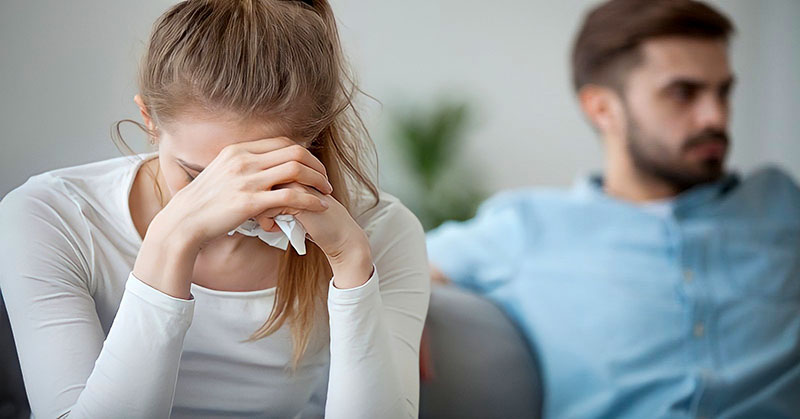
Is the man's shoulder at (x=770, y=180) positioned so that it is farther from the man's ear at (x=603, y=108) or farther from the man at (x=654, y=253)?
the man's ear at (x=603, y=108)

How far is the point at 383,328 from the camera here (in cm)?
80

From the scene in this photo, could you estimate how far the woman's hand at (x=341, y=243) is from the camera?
75cm

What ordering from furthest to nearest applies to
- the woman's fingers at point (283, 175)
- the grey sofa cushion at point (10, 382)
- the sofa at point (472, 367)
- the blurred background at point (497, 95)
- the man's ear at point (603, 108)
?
the blurred background at point (497, 95) < the man's ear at point (603, 108) < the sofa at point (472, 367) < the grey sofa cushion at point (10, 382) < the woman's fingers at point (283, 175)

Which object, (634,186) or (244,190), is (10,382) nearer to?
(244,190)

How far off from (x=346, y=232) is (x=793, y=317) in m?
1.07

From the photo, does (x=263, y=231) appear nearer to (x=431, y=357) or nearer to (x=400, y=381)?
(x=400, y=381)

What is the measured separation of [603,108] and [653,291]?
0.47 m

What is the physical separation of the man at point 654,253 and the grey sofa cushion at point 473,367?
0.30 ft

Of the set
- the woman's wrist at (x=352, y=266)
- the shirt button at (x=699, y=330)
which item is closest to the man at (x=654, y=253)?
the shirt button at (x=699, y=330)

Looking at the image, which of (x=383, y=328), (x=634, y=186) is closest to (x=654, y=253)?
(x=634, y=186)

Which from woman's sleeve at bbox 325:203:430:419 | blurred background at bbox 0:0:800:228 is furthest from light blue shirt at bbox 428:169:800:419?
blurred background at bbox 0:0:800:228

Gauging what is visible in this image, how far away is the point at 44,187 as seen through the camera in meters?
0.77

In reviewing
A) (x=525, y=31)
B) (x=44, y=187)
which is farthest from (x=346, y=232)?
(x=525, y=31)

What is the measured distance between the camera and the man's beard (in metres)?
1.58
